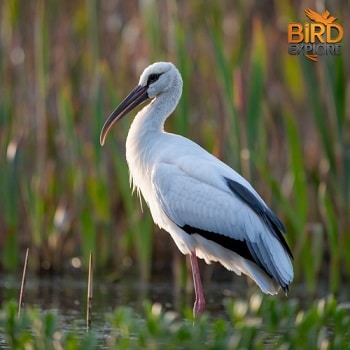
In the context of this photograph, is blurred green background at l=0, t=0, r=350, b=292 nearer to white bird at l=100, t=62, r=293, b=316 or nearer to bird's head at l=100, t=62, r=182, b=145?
bird's head at l=100, t=62, r=182, b=145

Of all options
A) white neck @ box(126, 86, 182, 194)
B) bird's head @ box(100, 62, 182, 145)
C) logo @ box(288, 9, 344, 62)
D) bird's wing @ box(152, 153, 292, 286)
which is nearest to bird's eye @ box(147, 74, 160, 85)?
bird's head @ box(100, 62, 182, 145)

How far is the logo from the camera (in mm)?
8549


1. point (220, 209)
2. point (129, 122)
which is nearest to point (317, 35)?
point (129, 122)

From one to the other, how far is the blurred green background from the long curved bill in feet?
3.62

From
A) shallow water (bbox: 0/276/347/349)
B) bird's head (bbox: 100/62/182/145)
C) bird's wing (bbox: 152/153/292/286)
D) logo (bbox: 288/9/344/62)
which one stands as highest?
logo (bbox: 288/9/344/62)

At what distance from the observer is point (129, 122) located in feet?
29.0

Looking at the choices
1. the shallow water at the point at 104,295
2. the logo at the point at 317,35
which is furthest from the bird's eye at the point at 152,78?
the logo at the point at 317,35

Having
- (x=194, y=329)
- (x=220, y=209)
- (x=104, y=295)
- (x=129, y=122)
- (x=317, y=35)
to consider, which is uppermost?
(x=317, y=35)

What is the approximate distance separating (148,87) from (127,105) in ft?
0.64

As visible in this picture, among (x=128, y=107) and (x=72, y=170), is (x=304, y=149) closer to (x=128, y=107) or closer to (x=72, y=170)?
(x=72, y=170)

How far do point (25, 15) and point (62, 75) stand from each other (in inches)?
27.7

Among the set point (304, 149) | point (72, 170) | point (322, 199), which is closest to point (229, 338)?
point (322, 199)

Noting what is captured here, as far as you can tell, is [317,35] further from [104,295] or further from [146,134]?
[104,295]

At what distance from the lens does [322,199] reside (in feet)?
27.6
